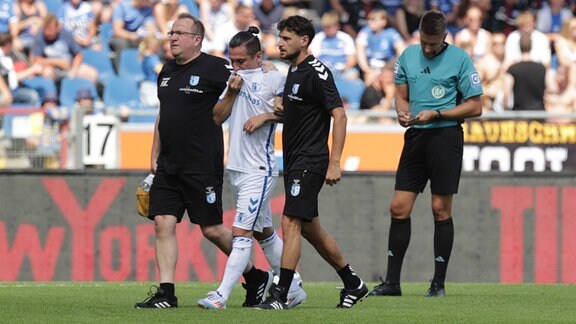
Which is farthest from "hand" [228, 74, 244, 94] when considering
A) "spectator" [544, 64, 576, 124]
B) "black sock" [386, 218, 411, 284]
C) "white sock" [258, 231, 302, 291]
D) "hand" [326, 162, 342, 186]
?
"spectator" [544, 64, 576, 124]

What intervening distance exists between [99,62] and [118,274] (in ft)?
22.1

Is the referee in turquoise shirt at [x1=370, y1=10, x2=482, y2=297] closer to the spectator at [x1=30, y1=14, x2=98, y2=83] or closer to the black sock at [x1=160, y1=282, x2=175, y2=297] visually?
the black sock at [x1=160, y1=282, x2=175, y2=297]

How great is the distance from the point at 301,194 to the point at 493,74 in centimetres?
1093

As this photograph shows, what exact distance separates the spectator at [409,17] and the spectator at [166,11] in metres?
3.56

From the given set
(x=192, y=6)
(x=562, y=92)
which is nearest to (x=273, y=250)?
(x=562, y=92)

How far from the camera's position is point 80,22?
22.3m

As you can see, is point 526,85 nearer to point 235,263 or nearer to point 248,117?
point 248,117

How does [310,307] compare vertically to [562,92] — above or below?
below

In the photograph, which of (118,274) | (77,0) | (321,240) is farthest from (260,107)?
(77,0)

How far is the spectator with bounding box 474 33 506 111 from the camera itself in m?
19.7

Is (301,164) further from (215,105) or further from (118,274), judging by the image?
(118,274)

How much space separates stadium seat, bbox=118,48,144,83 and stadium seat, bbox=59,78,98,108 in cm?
56

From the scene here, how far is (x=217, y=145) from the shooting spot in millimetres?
10188

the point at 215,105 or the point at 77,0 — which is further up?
the point at 77,0
